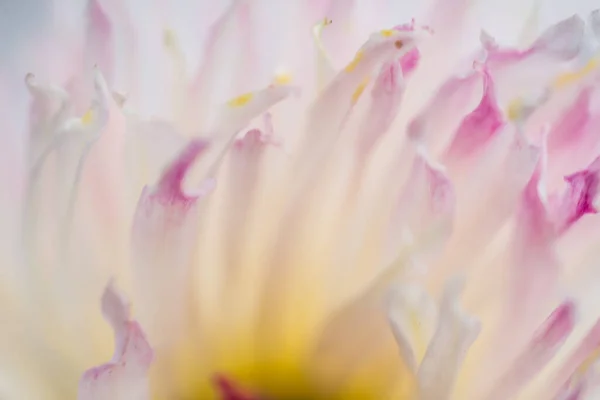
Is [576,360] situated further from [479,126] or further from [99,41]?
[99,41]

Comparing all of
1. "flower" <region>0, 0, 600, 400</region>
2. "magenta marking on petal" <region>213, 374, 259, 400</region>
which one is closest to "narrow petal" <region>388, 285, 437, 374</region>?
"flower" <region>0, 0, 600, 400</region>

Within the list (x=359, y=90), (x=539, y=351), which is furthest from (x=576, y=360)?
(x=359, y=90)

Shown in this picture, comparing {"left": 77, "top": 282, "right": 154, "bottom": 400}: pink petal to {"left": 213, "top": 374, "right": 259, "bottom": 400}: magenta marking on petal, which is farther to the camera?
{"left": 213, "top": 374, "right": 259, "bottom": 400}: magenta marking on petal

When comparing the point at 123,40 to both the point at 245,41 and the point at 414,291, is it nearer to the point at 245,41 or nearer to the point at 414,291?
the point at 245,41

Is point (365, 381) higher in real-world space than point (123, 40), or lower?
lower

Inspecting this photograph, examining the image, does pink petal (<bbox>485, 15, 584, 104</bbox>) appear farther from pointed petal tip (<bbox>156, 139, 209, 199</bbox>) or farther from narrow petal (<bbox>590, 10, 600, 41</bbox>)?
pointed petal tip (<bbox>156, 139, 209, 199</bbox>)

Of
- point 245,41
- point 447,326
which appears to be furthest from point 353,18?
point 447,326

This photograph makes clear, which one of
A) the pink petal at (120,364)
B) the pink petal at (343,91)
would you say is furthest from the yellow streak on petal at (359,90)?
the pink petal at (120,364)
